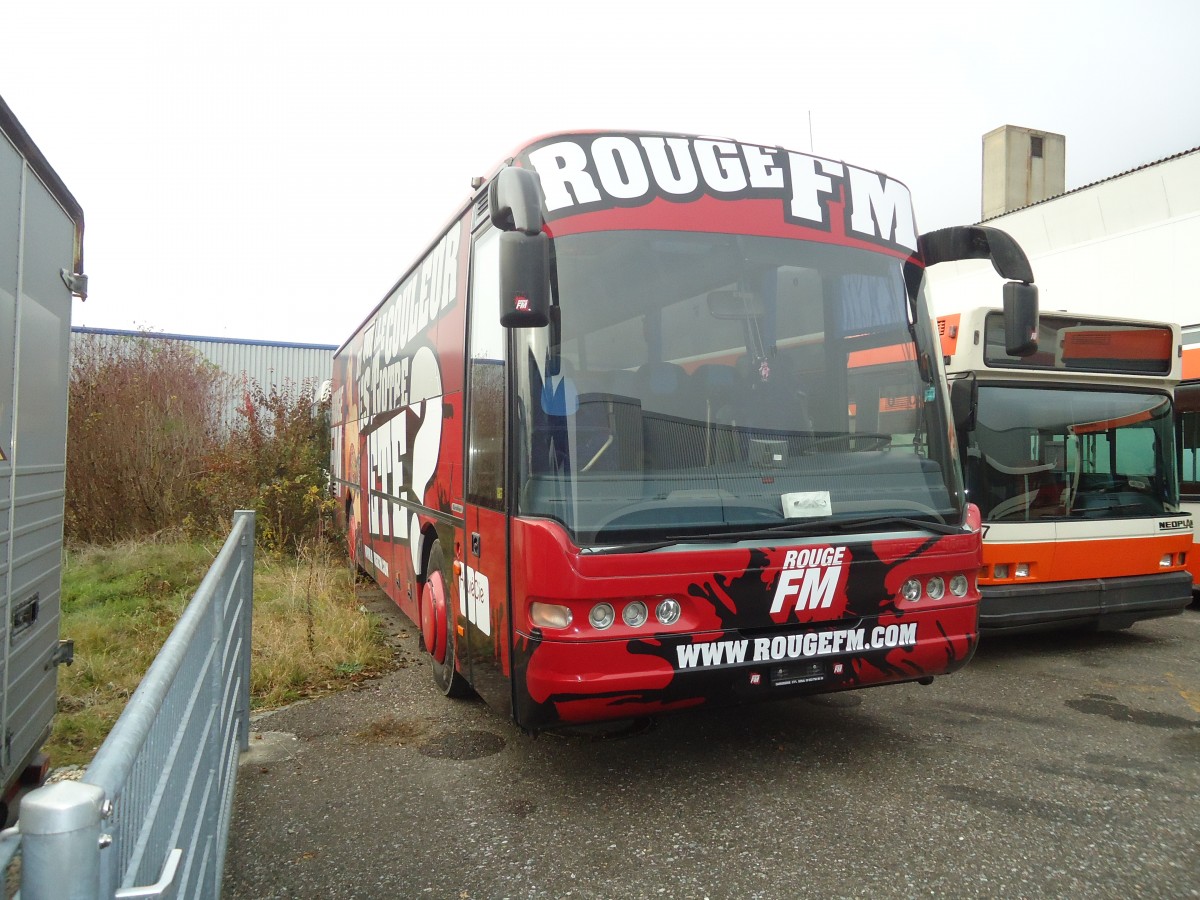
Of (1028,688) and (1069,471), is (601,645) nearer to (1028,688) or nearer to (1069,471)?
(1028,688)

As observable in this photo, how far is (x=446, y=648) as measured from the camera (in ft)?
17.4

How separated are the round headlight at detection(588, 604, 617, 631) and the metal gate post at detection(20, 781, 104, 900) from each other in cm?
251

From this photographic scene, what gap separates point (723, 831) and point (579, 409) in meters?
1.86

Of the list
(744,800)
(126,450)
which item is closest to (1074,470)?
(744,800)

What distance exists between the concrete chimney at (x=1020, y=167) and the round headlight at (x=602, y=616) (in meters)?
23.8

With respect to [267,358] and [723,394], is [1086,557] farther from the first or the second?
[267,358]

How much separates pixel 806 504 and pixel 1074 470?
3913mm

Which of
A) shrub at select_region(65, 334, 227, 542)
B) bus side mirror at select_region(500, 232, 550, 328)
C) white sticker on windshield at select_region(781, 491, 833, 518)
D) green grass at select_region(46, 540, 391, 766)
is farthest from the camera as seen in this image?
shrub at select_region(65, 334, 227, 542)

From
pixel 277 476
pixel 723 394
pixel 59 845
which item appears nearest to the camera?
pixel 59 845

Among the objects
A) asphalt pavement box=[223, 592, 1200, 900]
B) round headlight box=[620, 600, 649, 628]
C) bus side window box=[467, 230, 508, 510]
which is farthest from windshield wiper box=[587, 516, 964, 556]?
asphalt pavement box=[223, 592, 1200, 900]

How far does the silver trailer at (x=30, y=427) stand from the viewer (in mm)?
3305

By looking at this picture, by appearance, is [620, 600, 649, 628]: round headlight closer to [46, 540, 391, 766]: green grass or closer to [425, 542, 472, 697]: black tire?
[425, 542, 472, 697]: black tire

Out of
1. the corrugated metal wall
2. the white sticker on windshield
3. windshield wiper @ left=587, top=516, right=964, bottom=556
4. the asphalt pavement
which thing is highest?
the corrugated metal wall

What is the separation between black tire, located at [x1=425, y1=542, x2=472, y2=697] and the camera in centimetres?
513
